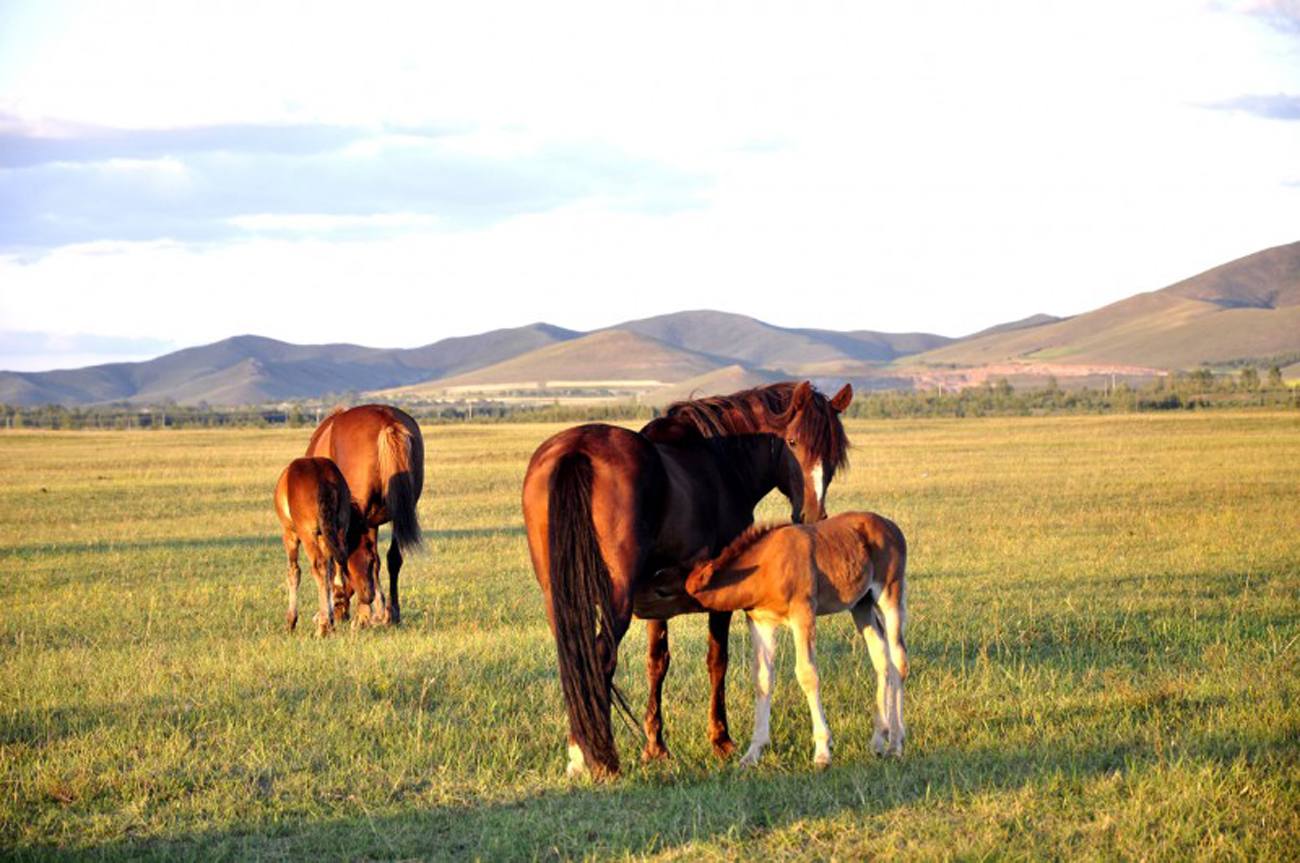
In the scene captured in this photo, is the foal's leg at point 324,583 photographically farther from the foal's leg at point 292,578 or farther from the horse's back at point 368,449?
the horse's back at point 368,449

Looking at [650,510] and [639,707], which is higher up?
[650,510]

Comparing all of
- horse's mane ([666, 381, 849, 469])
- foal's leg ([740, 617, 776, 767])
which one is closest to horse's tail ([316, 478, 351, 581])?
horse's mane ([666, 381, 849, 469])

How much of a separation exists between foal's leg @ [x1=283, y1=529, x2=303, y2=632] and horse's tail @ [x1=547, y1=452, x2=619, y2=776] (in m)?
5.69

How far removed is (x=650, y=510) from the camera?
6.65 metres

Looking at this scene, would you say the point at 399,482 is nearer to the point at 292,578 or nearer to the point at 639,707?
the point at 292,578

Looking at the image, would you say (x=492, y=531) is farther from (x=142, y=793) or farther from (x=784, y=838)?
(x=784, y=838)

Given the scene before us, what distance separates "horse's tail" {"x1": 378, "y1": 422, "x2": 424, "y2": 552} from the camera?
12.3m

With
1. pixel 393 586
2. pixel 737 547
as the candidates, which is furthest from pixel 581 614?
pixel 393 586

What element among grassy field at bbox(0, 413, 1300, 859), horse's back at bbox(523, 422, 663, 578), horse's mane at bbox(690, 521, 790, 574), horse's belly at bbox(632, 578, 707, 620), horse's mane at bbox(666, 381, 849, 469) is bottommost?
grassy field at bbox(0, 413, 1300, 859)

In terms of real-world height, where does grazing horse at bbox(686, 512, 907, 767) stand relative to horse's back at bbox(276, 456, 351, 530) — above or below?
below

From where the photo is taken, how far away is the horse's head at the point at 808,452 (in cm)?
754

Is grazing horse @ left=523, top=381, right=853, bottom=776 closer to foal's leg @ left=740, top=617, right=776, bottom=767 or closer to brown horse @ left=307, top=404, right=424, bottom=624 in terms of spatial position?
foal's leg @ left=740, top=617, right=776, bottom=767

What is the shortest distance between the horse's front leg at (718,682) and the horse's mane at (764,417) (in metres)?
1.17

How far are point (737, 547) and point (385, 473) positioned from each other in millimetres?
6471
